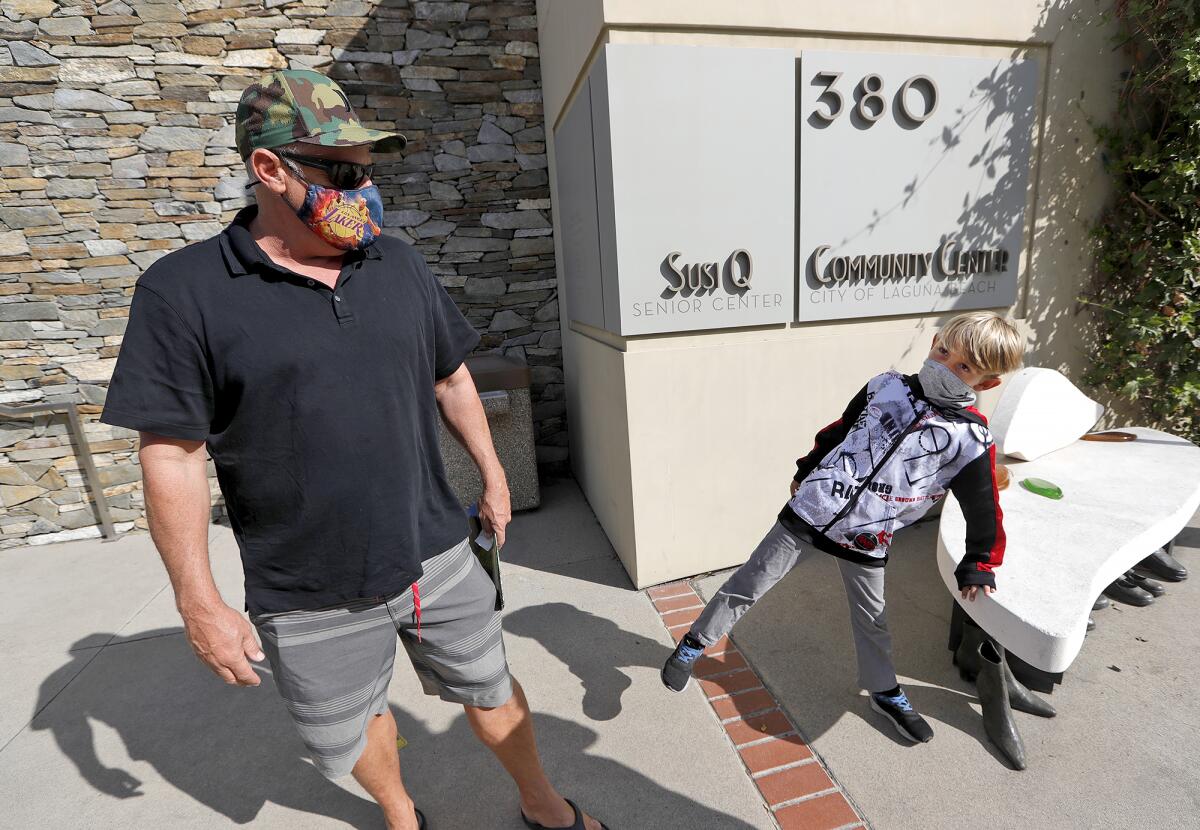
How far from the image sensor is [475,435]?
6.20ft

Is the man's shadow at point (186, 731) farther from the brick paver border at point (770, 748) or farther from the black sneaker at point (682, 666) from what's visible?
the brick paver border at point (770, 748)

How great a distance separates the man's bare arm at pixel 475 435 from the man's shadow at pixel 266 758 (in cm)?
96

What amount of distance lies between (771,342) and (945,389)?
130cm

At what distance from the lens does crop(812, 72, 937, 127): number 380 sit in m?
2.98

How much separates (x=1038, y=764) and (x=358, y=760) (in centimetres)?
224

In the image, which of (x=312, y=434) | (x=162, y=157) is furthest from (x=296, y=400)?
Answer: (x=162, y=157)

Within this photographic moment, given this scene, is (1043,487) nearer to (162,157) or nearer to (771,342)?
(771,342)

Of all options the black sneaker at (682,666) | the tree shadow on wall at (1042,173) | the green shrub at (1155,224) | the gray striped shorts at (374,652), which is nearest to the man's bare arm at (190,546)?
the gray striped shorts at (374,652)

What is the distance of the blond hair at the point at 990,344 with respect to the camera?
1.84m

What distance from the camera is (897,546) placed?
3631 millimetres

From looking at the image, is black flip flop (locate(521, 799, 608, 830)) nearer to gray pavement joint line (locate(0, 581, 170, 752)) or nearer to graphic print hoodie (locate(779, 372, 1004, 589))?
graphic print hoodie (locate(779, 372, 1004, 589))

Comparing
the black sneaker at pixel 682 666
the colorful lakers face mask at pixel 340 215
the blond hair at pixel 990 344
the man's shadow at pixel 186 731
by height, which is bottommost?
the man's shadow at pixel 186 731

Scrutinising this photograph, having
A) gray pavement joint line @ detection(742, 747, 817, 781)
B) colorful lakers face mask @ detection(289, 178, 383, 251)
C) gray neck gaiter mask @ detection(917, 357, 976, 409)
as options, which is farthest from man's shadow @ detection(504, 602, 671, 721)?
colorful lakers face mask @ detection(289, 178, 383, 251)

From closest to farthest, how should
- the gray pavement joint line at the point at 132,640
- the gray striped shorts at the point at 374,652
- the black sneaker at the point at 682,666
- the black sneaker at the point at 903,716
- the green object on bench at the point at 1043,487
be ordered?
1. the gray striped shorts at the point at 374,652
2. the black sneaker at the point at 903,716
3. the black sneaker at the point at 682,666
4. the green object on bench at the point at 1043,487
5. the gray pavement joint line at the point at 132,640
